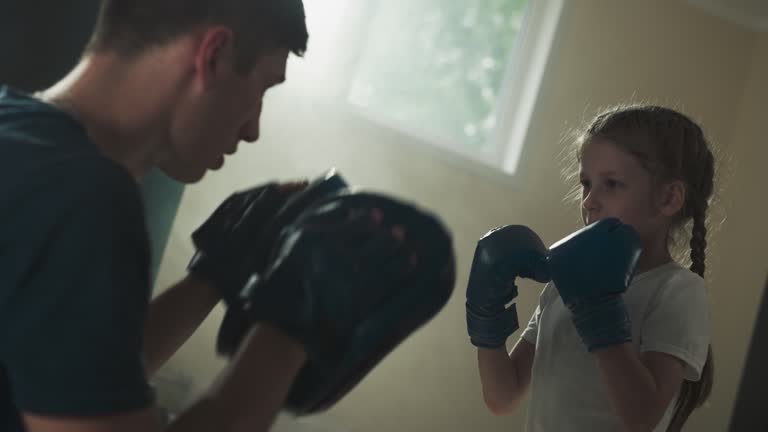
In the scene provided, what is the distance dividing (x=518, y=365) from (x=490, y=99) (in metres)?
1.64

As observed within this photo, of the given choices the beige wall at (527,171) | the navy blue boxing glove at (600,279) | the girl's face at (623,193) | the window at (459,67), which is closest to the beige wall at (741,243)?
the beige wall at (527,171)

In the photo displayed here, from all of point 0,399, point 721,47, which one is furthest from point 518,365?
point 721,47

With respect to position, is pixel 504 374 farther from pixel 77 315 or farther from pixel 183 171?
pixel 77 315

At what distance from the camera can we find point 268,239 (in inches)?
32.3

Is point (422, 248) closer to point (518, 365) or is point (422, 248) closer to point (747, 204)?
point (518, 365)

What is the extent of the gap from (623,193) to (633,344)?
0.91ft

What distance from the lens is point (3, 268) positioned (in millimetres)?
596

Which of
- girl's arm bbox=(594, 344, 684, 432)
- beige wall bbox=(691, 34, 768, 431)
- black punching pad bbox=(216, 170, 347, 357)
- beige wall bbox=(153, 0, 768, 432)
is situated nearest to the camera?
black punching pad bbox=(216, 170, 347, 357)

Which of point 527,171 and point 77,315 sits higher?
point 77,315

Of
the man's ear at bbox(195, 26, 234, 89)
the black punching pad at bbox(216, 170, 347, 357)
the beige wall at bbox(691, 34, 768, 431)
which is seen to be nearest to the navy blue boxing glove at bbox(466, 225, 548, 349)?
the black punching pad at bbox(216, 170, 347, 357)

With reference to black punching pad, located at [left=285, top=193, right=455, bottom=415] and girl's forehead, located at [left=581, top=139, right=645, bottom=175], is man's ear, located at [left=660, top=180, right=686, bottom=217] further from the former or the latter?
black punching pad, located at [left=285, top=193, right=455, bottom=415]

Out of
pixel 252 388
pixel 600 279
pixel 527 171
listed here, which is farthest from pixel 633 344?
pixel 527 171

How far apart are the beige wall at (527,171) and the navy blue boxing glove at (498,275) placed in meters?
1.24

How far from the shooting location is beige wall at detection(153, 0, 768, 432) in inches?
99.7
